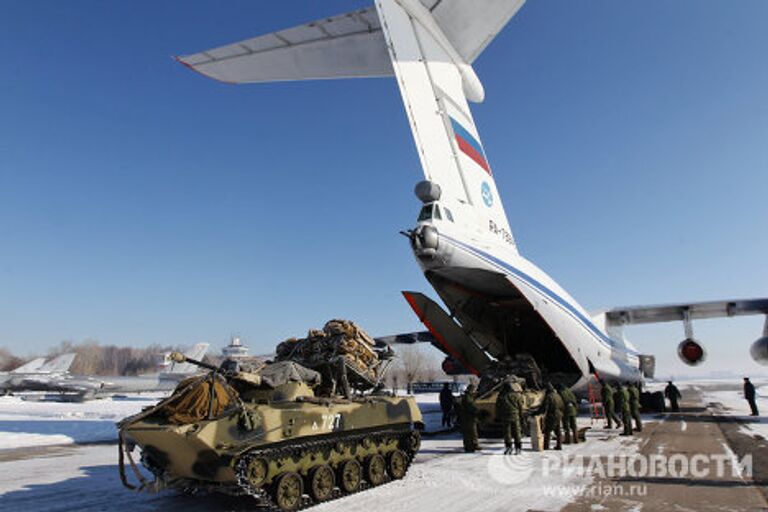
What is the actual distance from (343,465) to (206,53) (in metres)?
12.0

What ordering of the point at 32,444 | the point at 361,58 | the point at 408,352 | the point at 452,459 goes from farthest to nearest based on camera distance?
the point at 408,352, the point at 361,58, the point at 32,444, the point at 452,459

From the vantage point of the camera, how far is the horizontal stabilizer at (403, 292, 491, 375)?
1503cm

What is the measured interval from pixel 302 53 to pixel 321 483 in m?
12.0

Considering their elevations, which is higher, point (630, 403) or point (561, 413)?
point (561, 413)

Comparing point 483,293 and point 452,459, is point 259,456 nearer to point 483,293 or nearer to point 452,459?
point 452,459

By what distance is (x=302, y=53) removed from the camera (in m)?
15.1

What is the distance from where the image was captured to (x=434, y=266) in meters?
11.8

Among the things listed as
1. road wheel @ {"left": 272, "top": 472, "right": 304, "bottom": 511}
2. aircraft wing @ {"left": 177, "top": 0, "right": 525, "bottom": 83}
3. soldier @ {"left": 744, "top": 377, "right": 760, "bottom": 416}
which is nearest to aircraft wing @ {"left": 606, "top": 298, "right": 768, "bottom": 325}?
soldier @ {"left": 744, "top": 377, "right": 760, "bottom": 416}

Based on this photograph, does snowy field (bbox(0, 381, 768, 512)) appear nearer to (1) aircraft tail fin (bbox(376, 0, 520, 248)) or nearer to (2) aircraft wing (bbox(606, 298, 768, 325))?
(1) aircraft tail fin (bbox(376, 0, 520, 248))

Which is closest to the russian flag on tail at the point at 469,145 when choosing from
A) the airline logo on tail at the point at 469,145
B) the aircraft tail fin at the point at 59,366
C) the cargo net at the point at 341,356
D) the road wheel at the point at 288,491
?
the airline logo on tail at the point at 469,145

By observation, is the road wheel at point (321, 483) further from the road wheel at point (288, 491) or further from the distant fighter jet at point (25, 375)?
the distant fighter jet at point (25, 375)

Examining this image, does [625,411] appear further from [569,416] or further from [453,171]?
[453,171]

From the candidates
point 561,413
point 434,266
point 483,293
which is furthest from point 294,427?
point 483,293

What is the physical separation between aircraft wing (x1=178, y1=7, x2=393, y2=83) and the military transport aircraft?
3 cm
